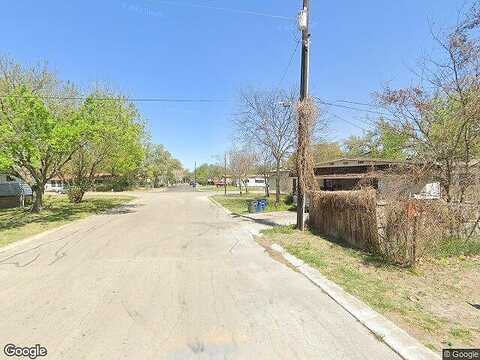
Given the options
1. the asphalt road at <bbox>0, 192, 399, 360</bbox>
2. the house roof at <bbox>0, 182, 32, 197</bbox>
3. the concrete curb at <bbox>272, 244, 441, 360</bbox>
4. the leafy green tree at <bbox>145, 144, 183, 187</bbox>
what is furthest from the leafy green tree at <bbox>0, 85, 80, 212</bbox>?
the leafy green tree at <bbox>145, 144, 183, 187</bbox>

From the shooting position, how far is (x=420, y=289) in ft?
18.6

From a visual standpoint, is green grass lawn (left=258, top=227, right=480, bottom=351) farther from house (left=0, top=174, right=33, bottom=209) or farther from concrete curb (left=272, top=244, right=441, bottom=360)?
house (left=0, top=174, right=33, bottom=209)

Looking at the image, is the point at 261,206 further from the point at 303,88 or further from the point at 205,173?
the point at 205,173

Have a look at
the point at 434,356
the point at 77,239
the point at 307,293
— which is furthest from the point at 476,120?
the point at 77,239

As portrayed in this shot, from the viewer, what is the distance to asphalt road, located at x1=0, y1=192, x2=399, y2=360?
3719 mm

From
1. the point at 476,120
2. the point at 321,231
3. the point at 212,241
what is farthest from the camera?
the point at 321,231

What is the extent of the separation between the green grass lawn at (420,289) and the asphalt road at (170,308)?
69 centimetres

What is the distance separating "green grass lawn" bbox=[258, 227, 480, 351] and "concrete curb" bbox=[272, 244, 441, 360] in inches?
5.7

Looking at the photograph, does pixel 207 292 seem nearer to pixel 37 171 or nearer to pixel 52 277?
pixel 52 277

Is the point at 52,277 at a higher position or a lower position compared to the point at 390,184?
lower

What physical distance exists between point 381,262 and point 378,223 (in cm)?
93

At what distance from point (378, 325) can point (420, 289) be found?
1.92 m

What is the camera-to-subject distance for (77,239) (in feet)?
36.4

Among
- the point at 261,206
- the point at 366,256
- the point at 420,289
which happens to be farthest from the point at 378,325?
the point at 261,206
